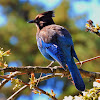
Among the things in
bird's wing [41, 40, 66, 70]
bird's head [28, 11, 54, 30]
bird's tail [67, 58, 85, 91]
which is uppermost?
bird's head [28, 11, 54, 30]

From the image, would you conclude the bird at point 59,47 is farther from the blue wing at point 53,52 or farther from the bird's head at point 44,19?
the bird's head at point 44,19

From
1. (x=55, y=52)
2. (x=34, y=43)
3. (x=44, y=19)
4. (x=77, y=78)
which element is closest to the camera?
(x=77, y=78)

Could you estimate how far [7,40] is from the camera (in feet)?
42.1

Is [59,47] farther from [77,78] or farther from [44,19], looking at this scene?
[44,19]

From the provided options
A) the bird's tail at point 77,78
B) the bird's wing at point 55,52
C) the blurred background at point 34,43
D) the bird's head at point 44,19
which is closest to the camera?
the bird's tail at point 77,78

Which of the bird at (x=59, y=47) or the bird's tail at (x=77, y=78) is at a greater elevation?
the bird at (x=59, y=47)

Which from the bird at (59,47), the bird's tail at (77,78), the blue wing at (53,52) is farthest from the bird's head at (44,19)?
the bird's tail at (77,78)

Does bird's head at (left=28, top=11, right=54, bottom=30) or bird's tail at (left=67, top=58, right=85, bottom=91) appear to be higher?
bird's head at (left=28, top=11, right=54, bottom=30)

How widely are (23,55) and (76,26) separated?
9.35ft

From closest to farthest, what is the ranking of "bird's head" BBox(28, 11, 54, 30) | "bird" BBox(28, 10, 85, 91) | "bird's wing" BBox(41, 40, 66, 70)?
"bird" BBox(28, 10, 85, 91), "bird's wing" BBox(41, 40, 66, 70), "bird's head" BBox(28, 11, 54, 30)

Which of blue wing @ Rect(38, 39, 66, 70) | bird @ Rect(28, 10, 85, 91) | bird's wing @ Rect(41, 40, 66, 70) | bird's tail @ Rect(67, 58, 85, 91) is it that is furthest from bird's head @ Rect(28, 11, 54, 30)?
bird's tail @ Rect(67, 58, 85, 91)

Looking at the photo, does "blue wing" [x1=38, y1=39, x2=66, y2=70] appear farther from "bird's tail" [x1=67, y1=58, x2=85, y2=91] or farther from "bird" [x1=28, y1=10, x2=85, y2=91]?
"bird's tail" [x1=67, y1=58, x2=85, y2=91]

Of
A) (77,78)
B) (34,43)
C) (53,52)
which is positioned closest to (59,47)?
(53,52)

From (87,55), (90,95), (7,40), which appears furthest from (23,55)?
(90,95)
